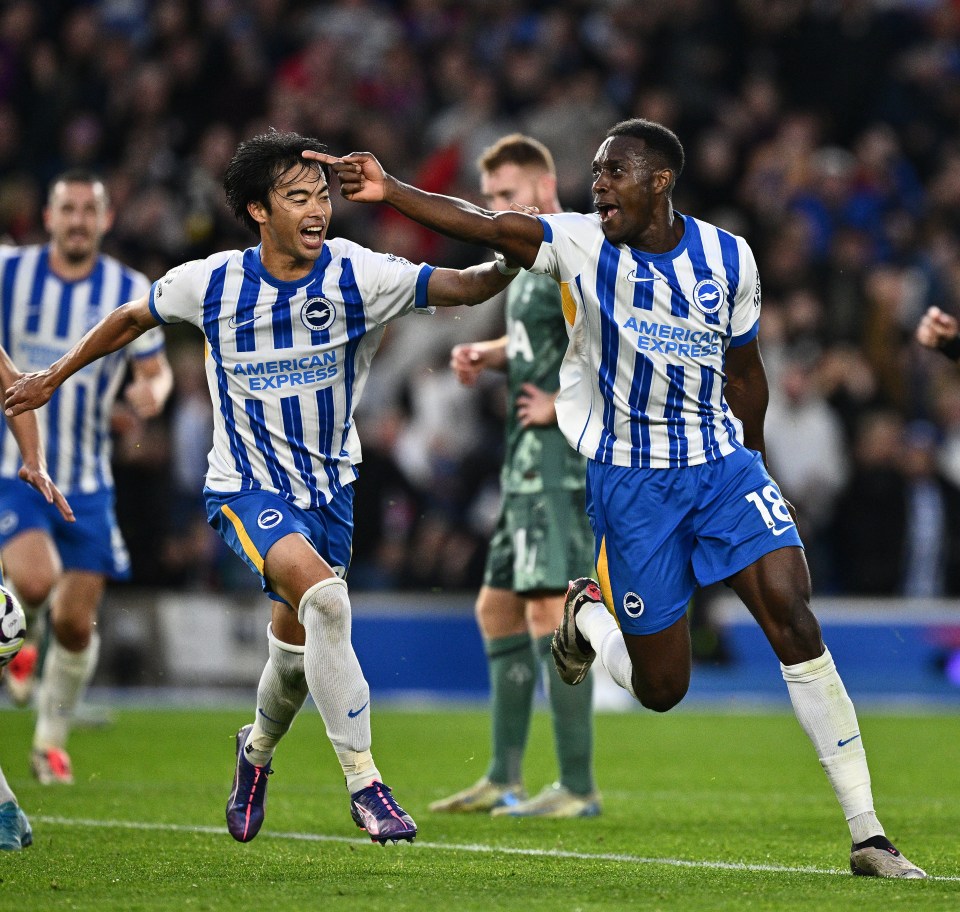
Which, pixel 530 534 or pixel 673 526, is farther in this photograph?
pixel 530 534

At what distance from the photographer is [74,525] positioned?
8406mm

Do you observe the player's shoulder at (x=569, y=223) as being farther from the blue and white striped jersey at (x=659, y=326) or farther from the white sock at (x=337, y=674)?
the white sock at (x=337, y=674)

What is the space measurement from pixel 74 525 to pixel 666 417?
3.91 m

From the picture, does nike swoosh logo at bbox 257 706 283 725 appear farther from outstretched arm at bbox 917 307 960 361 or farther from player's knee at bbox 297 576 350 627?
outstretched arm at bbox 917 307 960 361

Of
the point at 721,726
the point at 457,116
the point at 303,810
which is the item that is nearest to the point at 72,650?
the point at 303,810

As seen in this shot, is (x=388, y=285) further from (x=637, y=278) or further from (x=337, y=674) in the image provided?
(x=337, y=674)

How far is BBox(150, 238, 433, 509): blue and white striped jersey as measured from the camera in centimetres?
575

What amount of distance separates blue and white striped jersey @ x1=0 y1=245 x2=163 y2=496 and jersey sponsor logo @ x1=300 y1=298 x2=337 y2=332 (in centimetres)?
281

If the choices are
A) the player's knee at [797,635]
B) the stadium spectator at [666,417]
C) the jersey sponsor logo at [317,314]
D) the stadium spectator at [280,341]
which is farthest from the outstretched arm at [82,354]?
the player's knee at [797,635]

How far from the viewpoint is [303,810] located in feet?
23.8

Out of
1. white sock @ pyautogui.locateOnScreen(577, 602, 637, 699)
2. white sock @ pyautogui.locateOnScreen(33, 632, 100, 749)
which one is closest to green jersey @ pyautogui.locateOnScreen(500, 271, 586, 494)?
white sock @ pyautogui.locateOnScreen(577, 602, 637, 699)

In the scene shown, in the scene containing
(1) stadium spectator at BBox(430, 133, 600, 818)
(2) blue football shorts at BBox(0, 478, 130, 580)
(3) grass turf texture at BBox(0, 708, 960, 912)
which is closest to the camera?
(3) grass turf texture at BBox(0, 708, 960, 912)

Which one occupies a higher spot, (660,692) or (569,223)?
(569,223)

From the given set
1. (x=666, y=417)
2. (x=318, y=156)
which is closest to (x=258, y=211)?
(x=318, y=156)
